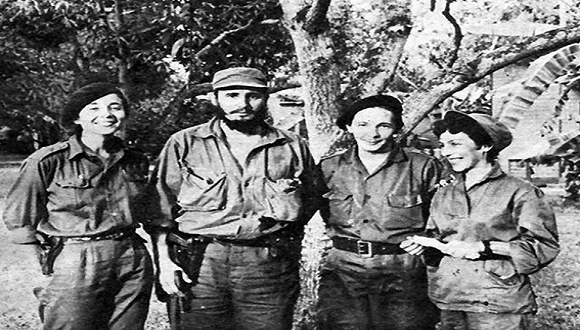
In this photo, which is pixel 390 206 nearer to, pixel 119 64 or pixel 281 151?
pixel 281 151

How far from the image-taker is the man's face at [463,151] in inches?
116

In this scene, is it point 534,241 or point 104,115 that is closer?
point 534,241

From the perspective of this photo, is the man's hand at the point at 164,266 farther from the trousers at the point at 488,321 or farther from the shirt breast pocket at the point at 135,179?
the trousers at the point at 488,321

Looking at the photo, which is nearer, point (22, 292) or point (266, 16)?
point (266, 16)

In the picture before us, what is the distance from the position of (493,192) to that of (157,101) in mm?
3218

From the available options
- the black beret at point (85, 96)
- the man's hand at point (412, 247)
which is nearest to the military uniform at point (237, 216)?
the black beret at point (85, 96)

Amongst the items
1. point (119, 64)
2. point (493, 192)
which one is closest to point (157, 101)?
point (119, 64)

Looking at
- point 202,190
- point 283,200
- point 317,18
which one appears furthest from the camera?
point 317,18

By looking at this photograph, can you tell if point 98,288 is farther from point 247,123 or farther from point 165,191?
point 247,123

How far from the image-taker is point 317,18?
14.3 ft

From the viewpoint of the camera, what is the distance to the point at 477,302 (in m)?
2.96

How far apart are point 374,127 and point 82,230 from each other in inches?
47.8

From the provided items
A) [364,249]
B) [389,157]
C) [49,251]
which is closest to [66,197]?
[49,251]

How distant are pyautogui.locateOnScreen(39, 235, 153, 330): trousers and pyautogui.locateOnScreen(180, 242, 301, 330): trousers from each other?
22 centimetres
